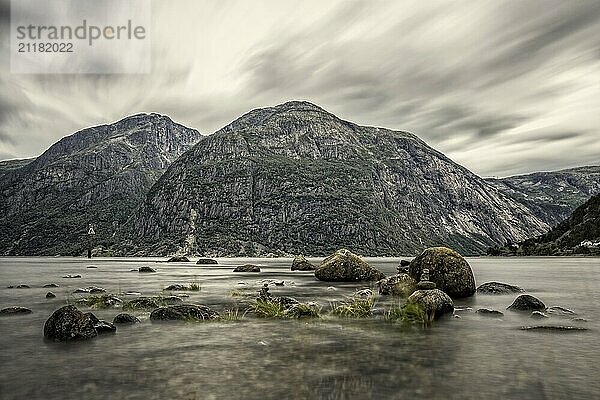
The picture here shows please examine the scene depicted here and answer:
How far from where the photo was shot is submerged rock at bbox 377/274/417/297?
26.2m

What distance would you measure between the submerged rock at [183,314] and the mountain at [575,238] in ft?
414

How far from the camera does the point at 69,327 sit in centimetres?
1339

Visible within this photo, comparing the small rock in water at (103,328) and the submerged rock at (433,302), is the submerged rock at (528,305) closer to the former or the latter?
the submerged rock at (433,302)

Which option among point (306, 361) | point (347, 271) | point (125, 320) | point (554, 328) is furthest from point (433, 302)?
point (347, 271)

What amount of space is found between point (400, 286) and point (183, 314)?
14.7 meters

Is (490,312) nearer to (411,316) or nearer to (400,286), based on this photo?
A: (411,316)

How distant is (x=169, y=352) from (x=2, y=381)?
3806mm

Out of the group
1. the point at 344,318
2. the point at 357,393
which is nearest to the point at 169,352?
the point at 357,393

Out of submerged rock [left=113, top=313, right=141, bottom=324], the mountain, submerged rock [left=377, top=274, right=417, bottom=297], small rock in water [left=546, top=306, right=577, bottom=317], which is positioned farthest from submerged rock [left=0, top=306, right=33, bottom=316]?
the mountain

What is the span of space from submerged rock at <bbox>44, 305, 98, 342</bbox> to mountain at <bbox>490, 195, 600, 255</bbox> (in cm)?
13131

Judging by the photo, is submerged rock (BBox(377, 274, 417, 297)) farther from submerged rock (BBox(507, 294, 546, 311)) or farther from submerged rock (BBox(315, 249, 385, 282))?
submerged rock (BBox(315, 249, 385, 282))

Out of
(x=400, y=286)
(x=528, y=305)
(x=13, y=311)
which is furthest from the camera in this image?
(x=400, y=286)

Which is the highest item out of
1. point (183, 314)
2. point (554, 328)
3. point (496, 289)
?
point (183, 314)

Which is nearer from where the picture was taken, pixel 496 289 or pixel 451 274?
pixel 451 274
